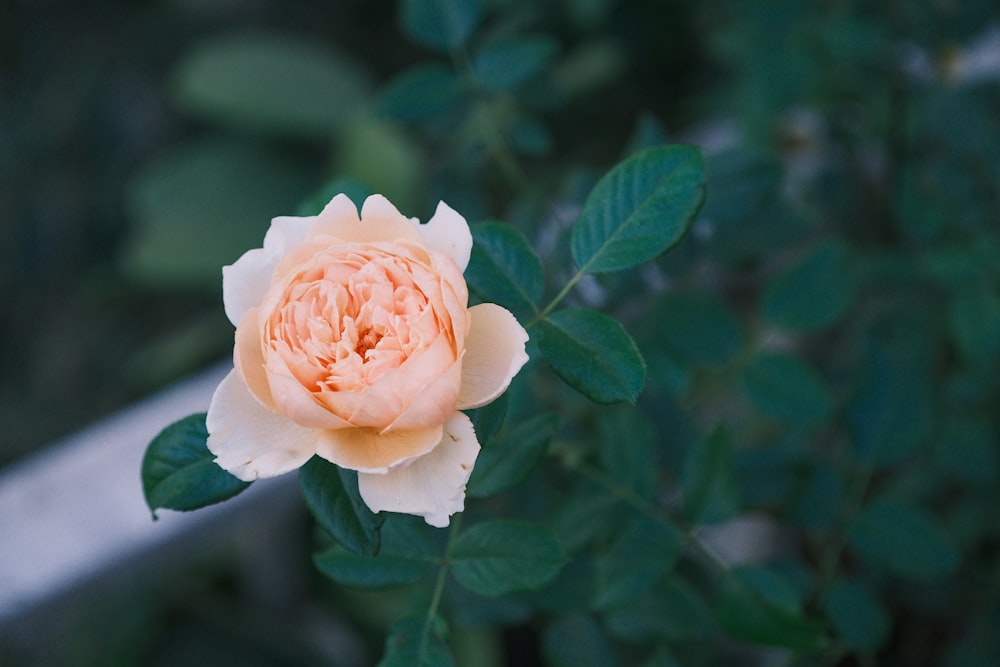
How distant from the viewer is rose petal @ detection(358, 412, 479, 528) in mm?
368

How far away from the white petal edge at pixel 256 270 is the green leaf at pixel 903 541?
19.9 inches

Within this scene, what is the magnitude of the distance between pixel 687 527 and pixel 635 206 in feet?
0.85

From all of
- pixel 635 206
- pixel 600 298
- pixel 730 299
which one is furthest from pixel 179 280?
pixel 635 206

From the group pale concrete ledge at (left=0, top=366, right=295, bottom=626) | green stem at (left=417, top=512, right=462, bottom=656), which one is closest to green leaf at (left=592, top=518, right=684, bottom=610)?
green stem at (left=417, top=512, right=462, bottom=656)

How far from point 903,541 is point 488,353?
459mm

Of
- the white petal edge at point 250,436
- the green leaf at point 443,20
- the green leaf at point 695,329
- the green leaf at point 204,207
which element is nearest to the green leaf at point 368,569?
the white petal edge at point 250,436

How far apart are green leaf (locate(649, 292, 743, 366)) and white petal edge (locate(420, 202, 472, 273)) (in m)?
0.36

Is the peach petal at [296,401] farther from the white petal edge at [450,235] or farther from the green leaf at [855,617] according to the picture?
the green leaf at [855,617]

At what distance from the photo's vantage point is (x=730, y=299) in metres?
1.38

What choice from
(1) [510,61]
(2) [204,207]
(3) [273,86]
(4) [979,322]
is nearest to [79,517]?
(1) [510,61]

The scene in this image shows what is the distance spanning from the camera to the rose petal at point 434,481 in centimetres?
37

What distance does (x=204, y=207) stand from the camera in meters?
1.88

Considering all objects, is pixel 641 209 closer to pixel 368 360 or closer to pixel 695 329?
pixel 368 360

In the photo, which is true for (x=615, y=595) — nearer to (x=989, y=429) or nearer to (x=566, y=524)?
(x=566, y=524)
